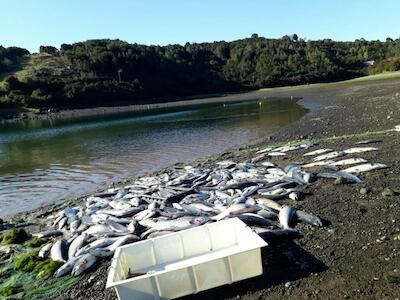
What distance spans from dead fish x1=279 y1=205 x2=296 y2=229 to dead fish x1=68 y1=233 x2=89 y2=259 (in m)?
4.47

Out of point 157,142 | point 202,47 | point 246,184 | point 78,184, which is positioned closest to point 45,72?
point 202,47

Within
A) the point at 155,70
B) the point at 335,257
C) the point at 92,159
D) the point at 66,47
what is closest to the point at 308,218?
the point at 335,257

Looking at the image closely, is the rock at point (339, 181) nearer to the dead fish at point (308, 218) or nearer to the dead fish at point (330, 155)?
the dead fish at point (308, 218)

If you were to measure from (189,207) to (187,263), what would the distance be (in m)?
3.47

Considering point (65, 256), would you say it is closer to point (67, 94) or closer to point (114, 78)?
point (67, 94)

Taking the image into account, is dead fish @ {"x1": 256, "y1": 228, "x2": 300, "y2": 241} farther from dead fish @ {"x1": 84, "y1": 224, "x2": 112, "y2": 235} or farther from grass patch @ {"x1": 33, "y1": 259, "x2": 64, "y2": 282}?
grass patch @ {"x1": 33, "y1": 259, "x2": 64, "y2": 282}

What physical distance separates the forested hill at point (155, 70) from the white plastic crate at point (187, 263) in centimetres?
9674

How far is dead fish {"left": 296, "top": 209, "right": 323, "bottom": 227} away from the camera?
7.95 metres

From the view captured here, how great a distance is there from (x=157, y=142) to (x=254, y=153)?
13.6 meters

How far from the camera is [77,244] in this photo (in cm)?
869

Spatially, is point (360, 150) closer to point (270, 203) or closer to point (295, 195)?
point (295, 195)

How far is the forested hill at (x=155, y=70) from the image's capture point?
10206cm

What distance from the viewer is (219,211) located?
9.22m

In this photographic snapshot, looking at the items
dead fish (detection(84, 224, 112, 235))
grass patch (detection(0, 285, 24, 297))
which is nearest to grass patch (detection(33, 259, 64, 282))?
grass patch (detection(0, 285, 24, 297))
